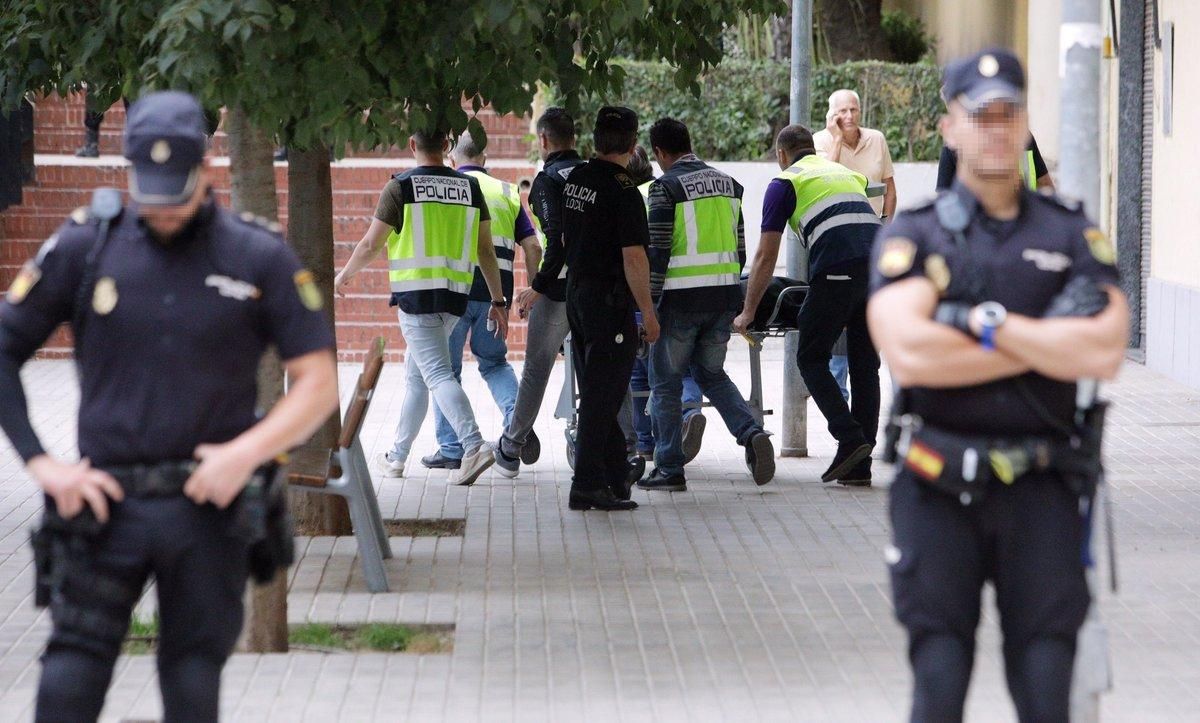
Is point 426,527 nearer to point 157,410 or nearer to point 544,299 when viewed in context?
point 544,299

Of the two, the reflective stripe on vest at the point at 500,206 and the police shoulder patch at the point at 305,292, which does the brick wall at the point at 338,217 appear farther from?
the police shoulder patch at the point at 305,292

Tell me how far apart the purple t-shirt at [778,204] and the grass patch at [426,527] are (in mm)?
2233

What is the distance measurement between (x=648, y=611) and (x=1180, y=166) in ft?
29.7

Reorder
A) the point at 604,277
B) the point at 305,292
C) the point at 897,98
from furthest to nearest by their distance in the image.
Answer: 1. the point at 897,98
2. the point at 604,277
3. the point at 305,292

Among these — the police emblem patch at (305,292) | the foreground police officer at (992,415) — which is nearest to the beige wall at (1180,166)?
the foreground police officer at (992,415)

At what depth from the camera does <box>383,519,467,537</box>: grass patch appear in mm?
8359

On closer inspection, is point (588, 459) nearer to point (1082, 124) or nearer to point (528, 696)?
point (528, 696)

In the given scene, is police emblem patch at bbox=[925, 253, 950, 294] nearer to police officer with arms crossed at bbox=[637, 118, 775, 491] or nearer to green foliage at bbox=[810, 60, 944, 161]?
police officer with arms crossed at bbox=[637, 118, 775, 491]

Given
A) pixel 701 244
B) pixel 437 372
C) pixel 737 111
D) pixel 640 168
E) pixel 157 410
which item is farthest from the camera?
pixel 737 111

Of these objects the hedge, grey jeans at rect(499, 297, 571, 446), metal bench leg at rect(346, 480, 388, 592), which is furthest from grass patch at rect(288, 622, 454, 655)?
the hedge

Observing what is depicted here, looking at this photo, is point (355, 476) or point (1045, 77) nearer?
point (355, 476)

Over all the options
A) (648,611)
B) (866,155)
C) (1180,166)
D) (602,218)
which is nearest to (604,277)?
(602,218)

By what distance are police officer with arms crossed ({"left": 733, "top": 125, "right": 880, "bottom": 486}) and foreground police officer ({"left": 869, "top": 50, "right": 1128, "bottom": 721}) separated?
17.6 feet

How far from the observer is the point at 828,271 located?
9273 mm
